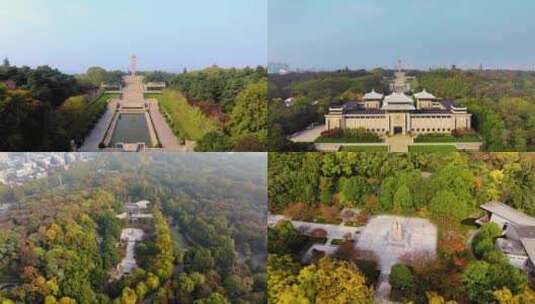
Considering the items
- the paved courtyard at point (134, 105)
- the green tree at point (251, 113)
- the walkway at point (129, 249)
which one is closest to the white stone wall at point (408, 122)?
the green tree at point (251, 113)

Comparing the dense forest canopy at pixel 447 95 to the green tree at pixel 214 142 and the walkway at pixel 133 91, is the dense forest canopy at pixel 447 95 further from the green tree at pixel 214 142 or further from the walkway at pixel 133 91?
the walkway at pixel 133 91

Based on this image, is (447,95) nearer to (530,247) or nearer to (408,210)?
(408,210)

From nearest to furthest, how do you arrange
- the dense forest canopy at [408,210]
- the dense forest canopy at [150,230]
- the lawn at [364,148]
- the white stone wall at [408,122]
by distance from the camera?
the dense forest canopy at [408,210]
the dense forest canopy at [150,230]
the white stone wall at [408,122]
the lawn at [364,148]

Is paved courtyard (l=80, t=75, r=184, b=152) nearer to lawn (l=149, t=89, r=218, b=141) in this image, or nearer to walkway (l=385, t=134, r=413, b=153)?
lawn (l=149, t=89, r=218, b=141)

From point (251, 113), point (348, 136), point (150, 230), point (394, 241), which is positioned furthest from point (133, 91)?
point (394, 241)

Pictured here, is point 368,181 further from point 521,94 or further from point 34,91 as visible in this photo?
point 34,91

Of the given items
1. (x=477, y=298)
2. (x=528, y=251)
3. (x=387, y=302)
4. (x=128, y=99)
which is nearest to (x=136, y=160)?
(x=128, y=99)
